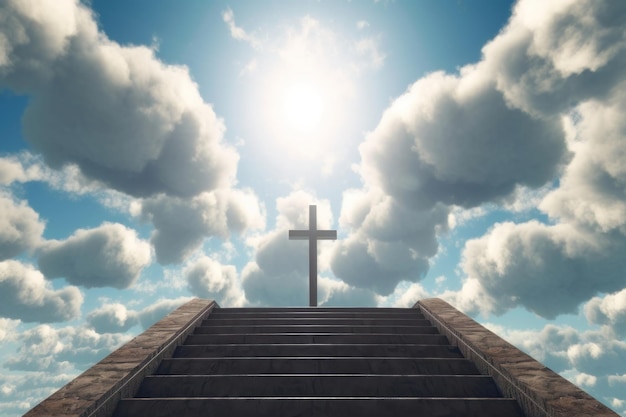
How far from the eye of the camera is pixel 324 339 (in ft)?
17.8

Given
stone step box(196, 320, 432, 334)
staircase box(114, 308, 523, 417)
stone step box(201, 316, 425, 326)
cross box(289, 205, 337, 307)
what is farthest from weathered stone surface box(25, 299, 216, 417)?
cross box(289, 205, 337, 307)

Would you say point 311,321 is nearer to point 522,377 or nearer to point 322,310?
point 322,310

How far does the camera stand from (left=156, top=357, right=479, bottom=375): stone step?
430 cm

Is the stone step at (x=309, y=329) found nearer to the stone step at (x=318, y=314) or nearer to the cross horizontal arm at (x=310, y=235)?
the stone step at (x=318, y=314)

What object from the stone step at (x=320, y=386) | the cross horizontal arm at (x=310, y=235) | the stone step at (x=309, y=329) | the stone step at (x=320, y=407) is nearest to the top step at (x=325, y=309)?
the stone step at (x=309, y=329)

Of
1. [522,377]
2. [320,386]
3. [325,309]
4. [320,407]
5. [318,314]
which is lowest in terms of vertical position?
[320,407]

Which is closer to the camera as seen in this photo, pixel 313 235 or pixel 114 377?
pixel 114 377

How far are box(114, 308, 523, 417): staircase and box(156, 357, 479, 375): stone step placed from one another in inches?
0.4

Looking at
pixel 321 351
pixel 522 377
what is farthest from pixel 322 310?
pixel 522 377

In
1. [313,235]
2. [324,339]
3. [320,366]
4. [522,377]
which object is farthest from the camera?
[313,235]

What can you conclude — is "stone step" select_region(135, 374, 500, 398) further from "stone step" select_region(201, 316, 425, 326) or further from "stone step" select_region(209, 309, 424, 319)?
"stone step" select_region(209, 309, 424, 319)

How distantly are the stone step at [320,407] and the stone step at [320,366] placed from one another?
0.93 m

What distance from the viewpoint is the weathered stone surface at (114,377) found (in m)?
3.11

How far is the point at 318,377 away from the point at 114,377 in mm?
A: 1976
